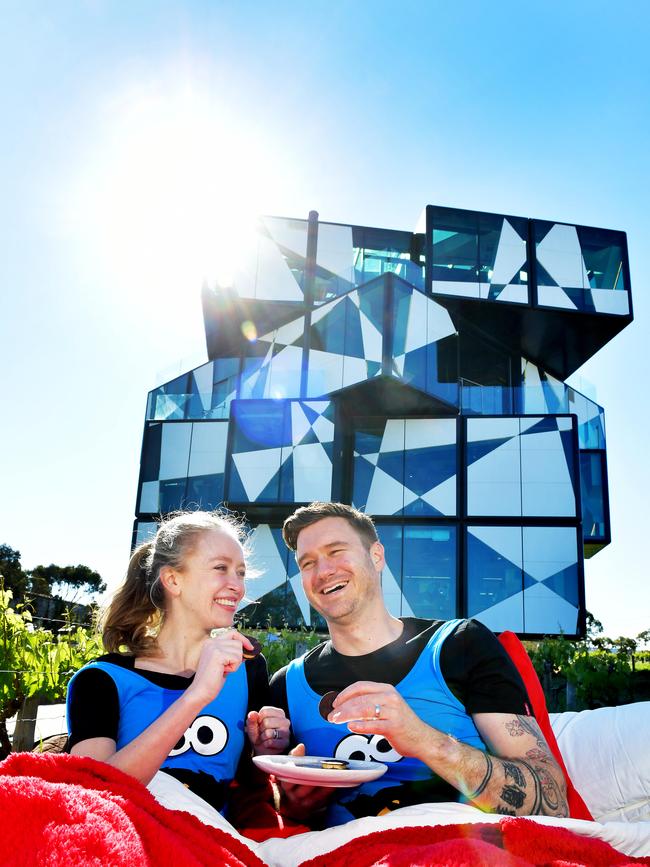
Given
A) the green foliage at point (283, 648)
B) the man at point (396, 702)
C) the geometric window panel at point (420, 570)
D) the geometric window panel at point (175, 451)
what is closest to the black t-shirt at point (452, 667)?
the man at point (396, 702)

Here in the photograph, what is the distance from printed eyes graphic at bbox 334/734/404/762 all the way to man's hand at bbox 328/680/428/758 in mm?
497

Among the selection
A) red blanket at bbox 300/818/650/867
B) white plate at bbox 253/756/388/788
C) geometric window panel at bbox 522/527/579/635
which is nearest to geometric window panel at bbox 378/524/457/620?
geometric window panel at bbox 522/527/579/635

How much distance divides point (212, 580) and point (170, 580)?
0.64 ft

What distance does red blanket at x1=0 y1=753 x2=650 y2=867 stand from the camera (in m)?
1.20

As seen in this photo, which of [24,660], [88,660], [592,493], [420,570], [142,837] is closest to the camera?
[142,837]

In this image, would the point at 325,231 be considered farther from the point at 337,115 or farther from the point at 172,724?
the point at 172,724

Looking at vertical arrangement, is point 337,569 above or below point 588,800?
above

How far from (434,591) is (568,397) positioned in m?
6.97

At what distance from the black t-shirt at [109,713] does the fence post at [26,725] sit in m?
2.67

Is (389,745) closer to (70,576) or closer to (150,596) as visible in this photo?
(150,596)

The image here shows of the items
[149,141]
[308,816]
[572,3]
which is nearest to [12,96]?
[149,141]

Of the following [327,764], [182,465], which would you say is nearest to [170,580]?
[327,764]

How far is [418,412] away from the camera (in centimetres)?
2056

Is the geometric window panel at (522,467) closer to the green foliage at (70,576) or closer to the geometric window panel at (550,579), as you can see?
Answer: the geometric window panel at (550,579)
